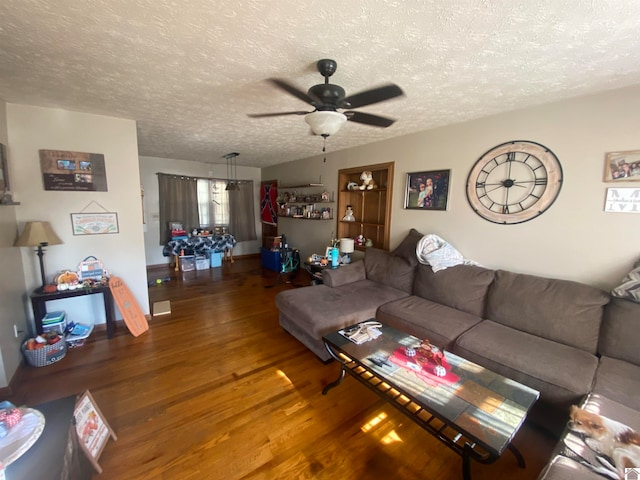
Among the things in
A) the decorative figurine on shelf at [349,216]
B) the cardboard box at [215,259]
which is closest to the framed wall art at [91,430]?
the decorative figurine on shelf at [349,216]

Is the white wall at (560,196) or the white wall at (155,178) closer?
the white wall at (560,196)

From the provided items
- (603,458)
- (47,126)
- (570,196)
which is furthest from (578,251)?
(47,126)

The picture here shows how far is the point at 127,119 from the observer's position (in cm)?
274

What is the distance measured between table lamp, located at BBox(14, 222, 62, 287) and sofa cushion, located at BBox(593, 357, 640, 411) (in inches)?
170

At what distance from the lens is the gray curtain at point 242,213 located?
632cm

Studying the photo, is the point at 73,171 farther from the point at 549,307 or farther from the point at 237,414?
the point at 549,307

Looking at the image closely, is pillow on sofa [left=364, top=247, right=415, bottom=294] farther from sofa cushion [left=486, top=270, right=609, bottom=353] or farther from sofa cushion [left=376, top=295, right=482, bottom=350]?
sofa cushion [left=486, top=270, right=609, bottom=353]

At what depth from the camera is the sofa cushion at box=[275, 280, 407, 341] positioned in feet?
7.63

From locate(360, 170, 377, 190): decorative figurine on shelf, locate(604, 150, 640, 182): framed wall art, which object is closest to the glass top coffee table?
locate(604, 150, 640, 182): framed wall art

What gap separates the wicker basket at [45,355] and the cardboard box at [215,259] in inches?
134

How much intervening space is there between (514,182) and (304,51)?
2223 millimetres

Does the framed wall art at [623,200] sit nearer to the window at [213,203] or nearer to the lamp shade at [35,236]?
the lamp shade at [35,236]

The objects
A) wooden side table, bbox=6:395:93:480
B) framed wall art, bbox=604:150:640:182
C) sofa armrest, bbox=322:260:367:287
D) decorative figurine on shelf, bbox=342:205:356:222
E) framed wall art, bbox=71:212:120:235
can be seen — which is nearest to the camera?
wooden side table, bbox=6:395:93:480

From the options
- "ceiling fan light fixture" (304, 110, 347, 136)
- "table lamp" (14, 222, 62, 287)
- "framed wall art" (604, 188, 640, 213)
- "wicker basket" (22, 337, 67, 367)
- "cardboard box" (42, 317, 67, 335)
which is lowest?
"wicker basket" (22, 337, 67, 367)
